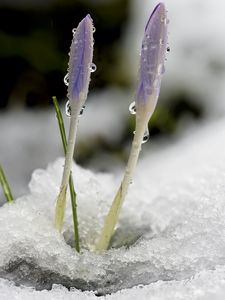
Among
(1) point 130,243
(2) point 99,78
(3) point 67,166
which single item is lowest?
(1) point 130,243

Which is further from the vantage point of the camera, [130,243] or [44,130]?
[44,130]

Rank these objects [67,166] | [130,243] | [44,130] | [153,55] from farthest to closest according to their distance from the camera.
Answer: [44,130] → [130,243] → [67,166] → [153,55]

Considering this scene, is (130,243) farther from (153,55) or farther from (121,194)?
(153,55)

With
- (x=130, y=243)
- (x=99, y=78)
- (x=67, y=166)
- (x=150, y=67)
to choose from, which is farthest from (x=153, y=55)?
(x=99, y=78)

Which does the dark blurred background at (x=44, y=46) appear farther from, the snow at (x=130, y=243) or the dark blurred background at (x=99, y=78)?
the snow at (x=130, y=243)

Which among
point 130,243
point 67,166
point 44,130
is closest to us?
point 67,166

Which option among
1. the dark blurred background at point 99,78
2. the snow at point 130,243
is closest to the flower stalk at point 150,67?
the snow at point 130,243

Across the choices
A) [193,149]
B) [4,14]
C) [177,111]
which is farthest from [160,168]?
[4,14]
